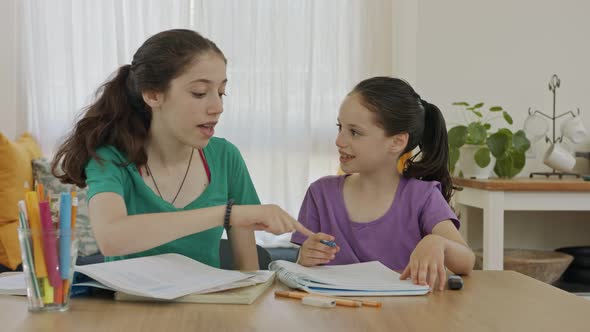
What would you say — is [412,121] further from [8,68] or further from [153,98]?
[8,68]

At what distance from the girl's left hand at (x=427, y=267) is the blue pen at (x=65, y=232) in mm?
538

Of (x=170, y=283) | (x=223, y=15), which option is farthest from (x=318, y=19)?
(x=170, y=283)

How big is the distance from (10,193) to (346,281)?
213 cm

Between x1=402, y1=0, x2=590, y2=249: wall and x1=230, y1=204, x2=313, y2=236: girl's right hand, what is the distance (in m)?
2.39

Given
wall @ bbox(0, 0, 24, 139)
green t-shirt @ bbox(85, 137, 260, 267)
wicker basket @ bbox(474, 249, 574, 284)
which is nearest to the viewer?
green t-shirt @ bbox(85, 137, 260, 267)

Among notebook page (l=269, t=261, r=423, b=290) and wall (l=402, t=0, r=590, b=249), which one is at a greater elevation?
wall (l=402, t=0, r=590, b=249)

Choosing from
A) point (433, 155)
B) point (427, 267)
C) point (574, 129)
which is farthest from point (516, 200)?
point (427, 267)

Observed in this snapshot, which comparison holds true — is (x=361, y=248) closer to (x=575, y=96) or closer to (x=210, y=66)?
(x=210, y=66)

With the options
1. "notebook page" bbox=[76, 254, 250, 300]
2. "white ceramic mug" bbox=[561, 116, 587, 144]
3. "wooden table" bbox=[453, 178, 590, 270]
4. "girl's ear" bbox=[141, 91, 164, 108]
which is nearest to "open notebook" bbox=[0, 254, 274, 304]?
"notebook page" bbox=[76, 254, 250, 300]

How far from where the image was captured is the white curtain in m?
3.70

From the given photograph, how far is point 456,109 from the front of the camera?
3.54 meters

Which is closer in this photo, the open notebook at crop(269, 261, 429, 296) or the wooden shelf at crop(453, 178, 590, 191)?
the open notebook at crop(269, 261, 429, 296)

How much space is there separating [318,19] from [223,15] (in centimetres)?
47

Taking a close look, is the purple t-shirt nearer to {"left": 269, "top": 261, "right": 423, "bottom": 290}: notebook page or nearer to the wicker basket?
{"left": 269, "top": 261, "right": 423, "bottom": 290}: notebook page
